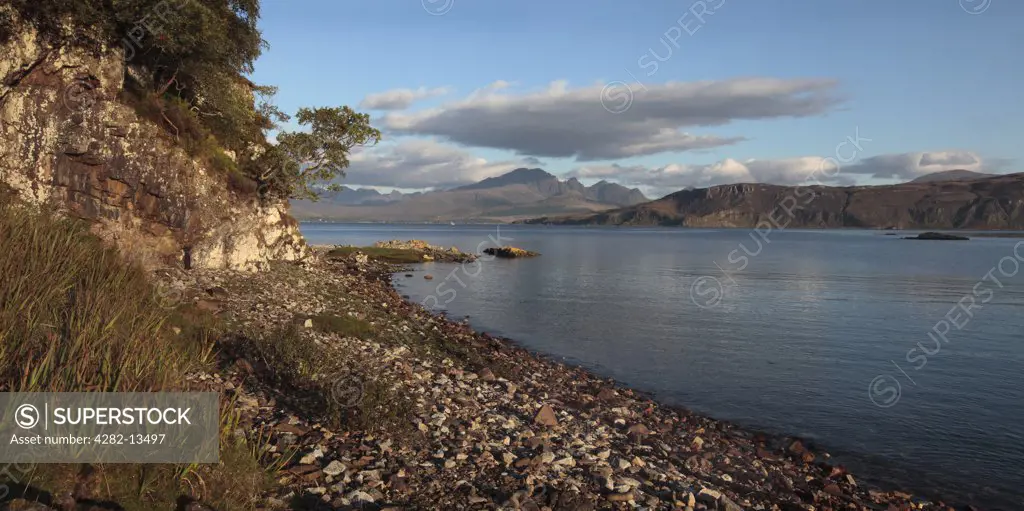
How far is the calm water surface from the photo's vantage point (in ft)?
54.4

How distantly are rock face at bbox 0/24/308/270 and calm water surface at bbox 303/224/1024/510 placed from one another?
17.0m

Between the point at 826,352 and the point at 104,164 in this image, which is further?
the point at 826,352

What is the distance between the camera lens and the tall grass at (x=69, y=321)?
7586 millimetres

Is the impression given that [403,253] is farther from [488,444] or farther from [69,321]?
[69,321]

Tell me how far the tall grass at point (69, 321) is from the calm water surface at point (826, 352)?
16821mm

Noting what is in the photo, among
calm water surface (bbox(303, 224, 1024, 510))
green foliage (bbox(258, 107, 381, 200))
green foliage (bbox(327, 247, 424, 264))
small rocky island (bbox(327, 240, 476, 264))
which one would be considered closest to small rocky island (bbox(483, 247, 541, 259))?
small rocky island (bbox(327, 240, 476, 264))

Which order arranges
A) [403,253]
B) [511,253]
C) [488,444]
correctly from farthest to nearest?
[511,253] → [403,253] → [488,444]

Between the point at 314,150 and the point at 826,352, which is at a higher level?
the point at 314,150

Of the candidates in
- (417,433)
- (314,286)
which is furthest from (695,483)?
(314,286)

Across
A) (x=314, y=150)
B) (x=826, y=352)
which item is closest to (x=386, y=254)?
(x=314, y=150)

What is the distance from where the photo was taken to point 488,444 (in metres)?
12.1

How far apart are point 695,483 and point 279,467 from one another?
843 cm

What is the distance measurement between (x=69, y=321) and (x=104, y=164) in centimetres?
1907

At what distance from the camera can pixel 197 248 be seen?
2775cm
